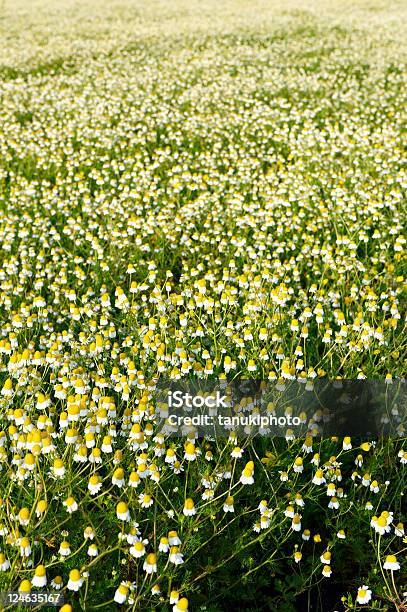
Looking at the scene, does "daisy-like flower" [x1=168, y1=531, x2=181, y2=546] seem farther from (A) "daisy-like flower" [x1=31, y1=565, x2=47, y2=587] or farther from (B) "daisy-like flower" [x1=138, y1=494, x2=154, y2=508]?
(A) "daisy-like flower" [x1=31, y1=565, x2=47, y2=587]

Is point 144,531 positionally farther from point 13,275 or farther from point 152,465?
point 13,275

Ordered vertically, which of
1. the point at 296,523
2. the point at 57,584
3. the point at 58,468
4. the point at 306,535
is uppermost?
the point at 58,468

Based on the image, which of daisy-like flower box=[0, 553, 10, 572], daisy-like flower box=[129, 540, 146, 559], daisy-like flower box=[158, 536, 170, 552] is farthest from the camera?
daisy-like flower box=[158, 536, 170, 552]

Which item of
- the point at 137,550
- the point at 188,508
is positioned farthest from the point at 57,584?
the point at 188,508

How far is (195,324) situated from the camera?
4426 mm

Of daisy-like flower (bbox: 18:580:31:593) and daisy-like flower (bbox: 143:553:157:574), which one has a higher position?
daisy-like flower (bbox: 18:580:31:593)

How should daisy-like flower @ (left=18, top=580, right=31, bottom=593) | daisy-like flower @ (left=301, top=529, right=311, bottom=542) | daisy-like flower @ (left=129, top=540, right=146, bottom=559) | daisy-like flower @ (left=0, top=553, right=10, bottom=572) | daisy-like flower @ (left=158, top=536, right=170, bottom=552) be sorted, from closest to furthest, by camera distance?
daisy-like flower @ (left=18, top=580, right=31, bottom=593), daisy-like flower @ (left=0, top=553, right=10, bottom=572), daisy-like flower @ (left=129, top=540, right=146, bottom=559), daisy-like flower @ (left=158, top=536, right=170, bottom=552), daisy-like flower @ (left=301, top=529, right=311, bottom=542)

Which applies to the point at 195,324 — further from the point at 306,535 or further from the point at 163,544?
the point at 163,544

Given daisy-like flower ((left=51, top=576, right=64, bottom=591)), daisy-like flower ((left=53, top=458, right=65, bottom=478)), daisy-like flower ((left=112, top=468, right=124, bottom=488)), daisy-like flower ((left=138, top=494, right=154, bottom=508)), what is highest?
daisy-like flower ((left=53, top=458, right=65, bottom=478))

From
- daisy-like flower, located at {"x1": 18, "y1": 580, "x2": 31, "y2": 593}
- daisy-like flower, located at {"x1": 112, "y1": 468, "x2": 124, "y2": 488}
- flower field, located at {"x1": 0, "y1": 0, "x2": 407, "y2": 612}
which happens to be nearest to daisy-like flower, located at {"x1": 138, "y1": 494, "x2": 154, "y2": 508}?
flower field, located at {"x1": 0, "y1": 0, "x2": 407, "y2": 612}

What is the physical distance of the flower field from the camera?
2877mm

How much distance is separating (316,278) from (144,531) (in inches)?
132

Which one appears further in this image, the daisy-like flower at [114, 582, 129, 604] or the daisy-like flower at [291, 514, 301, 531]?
the daisy-like flower at [291, 514, 301, 531]

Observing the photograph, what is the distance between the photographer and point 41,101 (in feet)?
38.2
